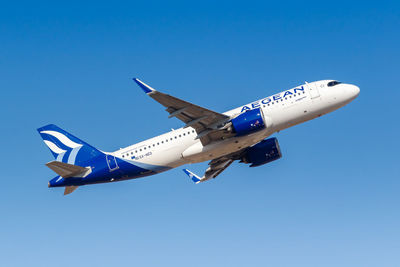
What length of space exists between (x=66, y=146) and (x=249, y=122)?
713 inches

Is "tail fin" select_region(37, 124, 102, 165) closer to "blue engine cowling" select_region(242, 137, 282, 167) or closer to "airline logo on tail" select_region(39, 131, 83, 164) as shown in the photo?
"airline logo on tail" select_region(39, 131, 83, 164)

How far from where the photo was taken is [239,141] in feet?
153

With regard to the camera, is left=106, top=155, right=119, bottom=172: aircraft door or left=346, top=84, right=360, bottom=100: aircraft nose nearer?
left=346, top=84, right=360, bottom=100: aircraft nose

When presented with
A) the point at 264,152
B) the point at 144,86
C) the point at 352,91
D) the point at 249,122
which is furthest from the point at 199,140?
the point at 352,91

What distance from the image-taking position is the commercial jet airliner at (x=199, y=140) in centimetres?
4572

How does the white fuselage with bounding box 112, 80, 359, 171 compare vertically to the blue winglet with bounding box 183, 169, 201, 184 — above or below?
above

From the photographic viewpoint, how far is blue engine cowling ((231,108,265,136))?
45.2 m

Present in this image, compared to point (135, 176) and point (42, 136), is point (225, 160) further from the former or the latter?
point (42, 136)

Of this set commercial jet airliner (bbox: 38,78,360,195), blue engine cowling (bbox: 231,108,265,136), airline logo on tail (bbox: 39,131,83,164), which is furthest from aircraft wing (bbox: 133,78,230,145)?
airline logo on tail (bbox: 39,131,83,164)

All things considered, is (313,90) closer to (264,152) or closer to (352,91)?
(352,91)

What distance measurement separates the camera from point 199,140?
47938mm

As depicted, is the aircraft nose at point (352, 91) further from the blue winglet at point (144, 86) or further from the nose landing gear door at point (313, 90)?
the blue winglet at point (144, 86)

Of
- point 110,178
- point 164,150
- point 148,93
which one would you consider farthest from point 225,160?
point 148,93

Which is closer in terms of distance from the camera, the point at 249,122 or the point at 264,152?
the point at 249,122
